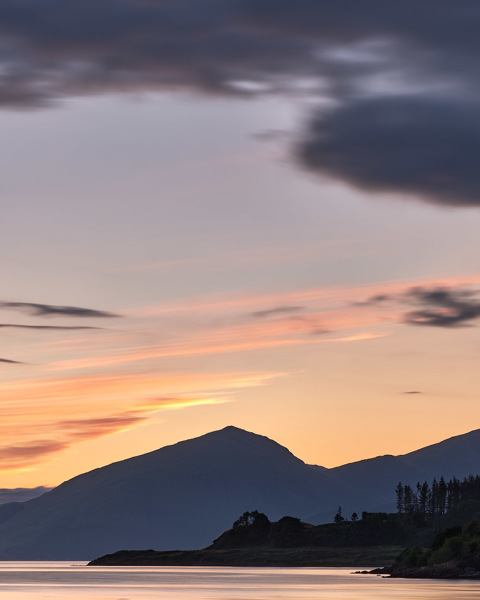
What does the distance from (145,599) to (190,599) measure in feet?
25.1

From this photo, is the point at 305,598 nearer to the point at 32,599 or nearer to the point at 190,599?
the point at 190,599

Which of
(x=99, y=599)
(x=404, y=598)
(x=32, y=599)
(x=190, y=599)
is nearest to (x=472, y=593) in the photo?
(x=404, y=598)

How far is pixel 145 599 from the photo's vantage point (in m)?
196

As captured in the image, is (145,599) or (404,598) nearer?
(404,598)

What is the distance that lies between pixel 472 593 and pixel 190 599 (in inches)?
1845

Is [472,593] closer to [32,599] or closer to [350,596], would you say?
[350,596]

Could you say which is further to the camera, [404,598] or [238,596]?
[238,596]

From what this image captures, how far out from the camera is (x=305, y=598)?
19000 centimetres

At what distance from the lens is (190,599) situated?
647ft

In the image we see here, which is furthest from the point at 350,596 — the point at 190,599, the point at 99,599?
the point at 99,599

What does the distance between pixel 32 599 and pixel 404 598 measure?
62.9 metres

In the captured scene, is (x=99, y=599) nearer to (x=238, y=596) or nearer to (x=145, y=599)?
(x=145, y=599)

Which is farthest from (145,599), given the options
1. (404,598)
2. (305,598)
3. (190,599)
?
(404,598)

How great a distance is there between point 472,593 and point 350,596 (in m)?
20.7
